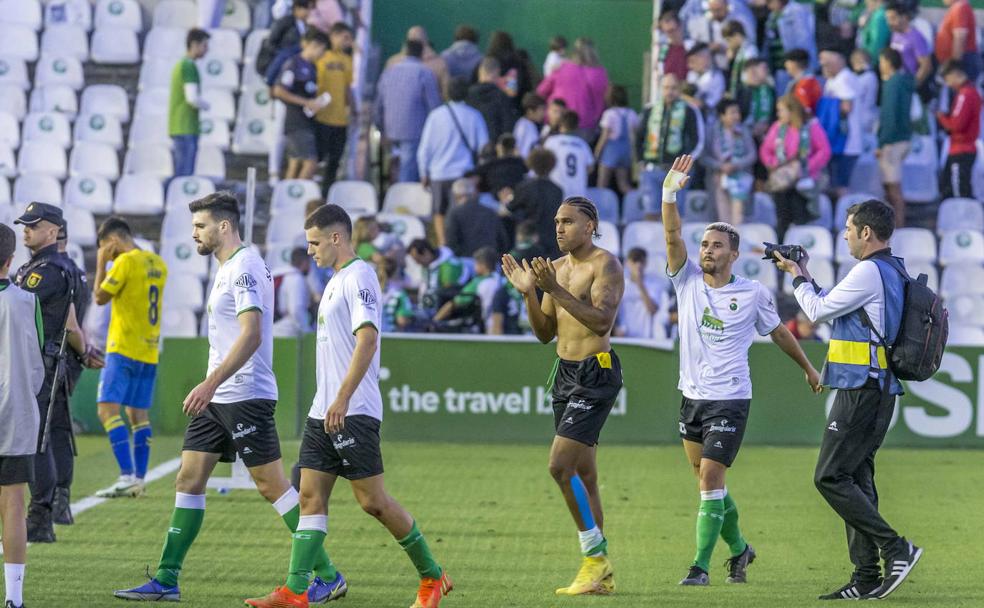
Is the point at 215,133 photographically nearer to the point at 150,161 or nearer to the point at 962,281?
the point at 150,161

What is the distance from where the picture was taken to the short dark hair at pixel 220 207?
812 cm

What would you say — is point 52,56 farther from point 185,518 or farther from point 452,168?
point 185,518

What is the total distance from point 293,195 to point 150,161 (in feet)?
7.99

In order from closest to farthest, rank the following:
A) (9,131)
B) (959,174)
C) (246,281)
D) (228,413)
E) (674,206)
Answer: (246,281)
(228,413)
(674,206)
(959,174)
(9,131)

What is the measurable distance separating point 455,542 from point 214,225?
324 centimetres

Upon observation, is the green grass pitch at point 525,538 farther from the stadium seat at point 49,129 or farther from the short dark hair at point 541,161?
the stadium seat at point 49,129

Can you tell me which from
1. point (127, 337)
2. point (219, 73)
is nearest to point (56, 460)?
point (127, 337)

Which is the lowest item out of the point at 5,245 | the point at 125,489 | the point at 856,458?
the point at 125,489

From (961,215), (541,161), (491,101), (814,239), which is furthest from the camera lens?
(961,215)

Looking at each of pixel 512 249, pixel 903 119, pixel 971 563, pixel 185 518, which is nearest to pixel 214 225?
pixel 185 518

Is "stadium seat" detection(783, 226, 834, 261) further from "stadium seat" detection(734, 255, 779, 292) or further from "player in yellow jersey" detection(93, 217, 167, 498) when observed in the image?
"player in yellow jersey" detection(93, 217, 167, 498)

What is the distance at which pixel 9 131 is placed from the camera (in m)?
21.8

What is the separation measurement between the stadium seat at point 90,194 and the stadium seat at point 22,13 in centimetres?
354

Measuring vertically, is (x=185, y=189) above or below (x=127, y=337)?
above
